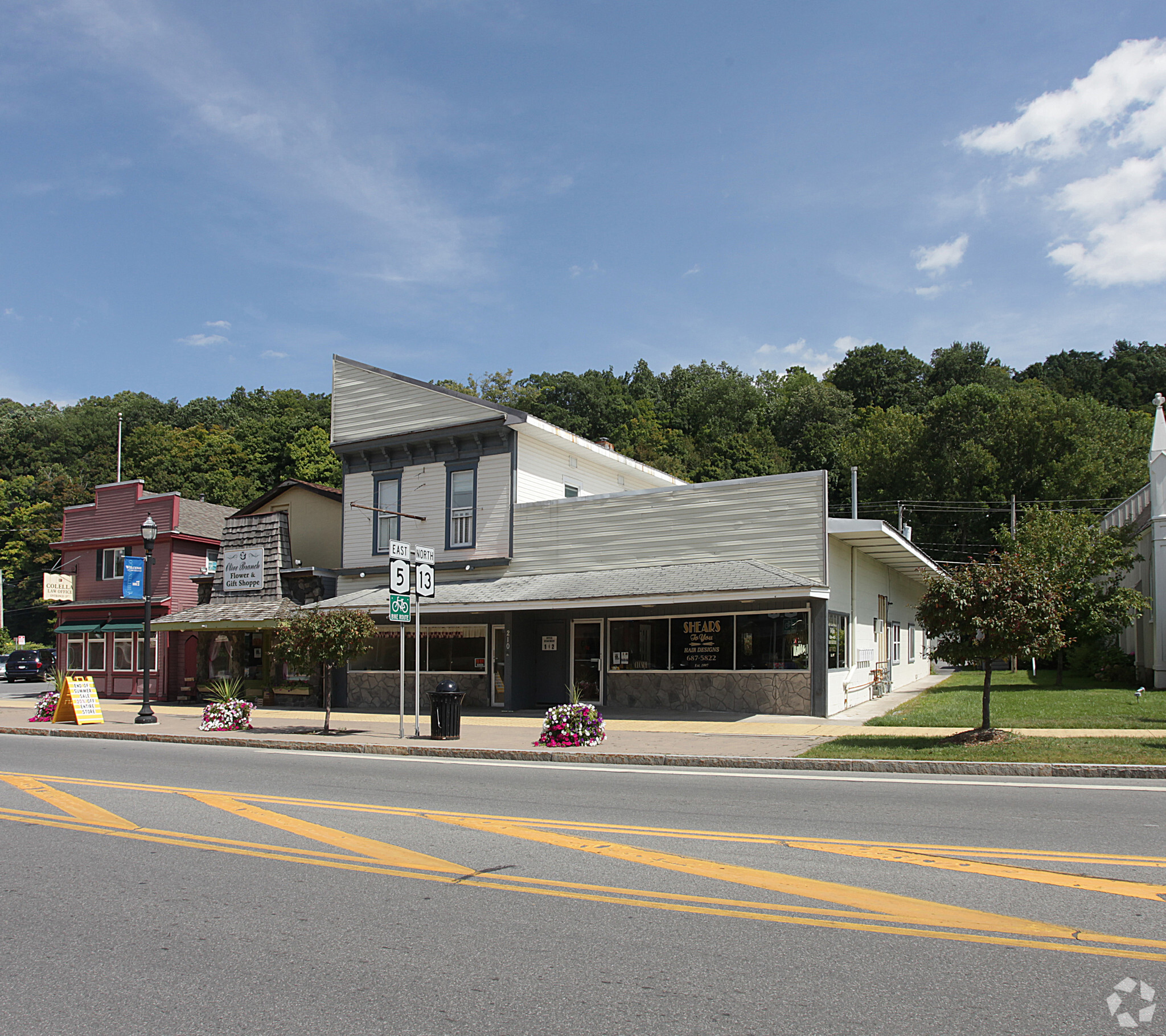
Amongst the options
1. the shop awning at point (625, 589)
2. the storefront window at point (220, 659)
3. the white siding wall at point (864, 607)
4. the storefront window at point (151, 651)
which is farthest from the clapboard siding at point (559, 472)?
the storefront window at point (151, 651)

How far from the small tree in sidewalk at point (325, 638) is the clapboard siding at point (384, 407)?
23.5 feet

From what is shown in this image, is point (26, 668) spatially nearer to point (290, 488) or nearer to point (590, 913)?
point (290, 488)

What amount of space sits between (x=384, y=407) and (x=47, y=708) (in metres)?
11.4

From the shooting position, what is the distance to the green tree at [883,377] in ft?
261

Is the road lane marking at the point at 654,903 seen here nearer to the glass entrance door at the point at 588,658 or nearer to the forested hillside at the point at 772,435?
the glass entrance door at the point at 588,658

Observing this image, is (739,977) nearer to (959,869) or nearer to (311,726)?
(959,869)

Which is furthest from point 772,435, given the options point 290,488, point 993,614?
point 993,614

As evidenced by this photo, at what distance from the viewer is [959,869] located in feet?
22.9

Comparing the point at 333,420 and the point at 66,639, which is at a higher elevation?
the point at 333,420

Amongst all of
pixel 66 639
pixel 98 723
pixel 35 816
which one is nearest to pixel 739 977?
pixel 35 816

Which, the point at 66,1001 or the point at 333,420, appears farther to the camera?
the point at 333,420

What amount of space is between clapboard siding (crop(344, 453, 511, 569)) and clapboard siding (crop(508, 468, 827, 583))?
25.9 inches

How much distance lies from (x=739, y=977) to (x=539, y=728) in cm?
1462

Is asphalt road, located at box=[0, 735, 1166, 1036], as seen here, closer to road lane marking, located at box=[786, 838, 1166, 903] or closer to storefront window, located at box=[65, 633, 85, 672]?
road lane marking, located at box=[786, 838, 1166, 903]
